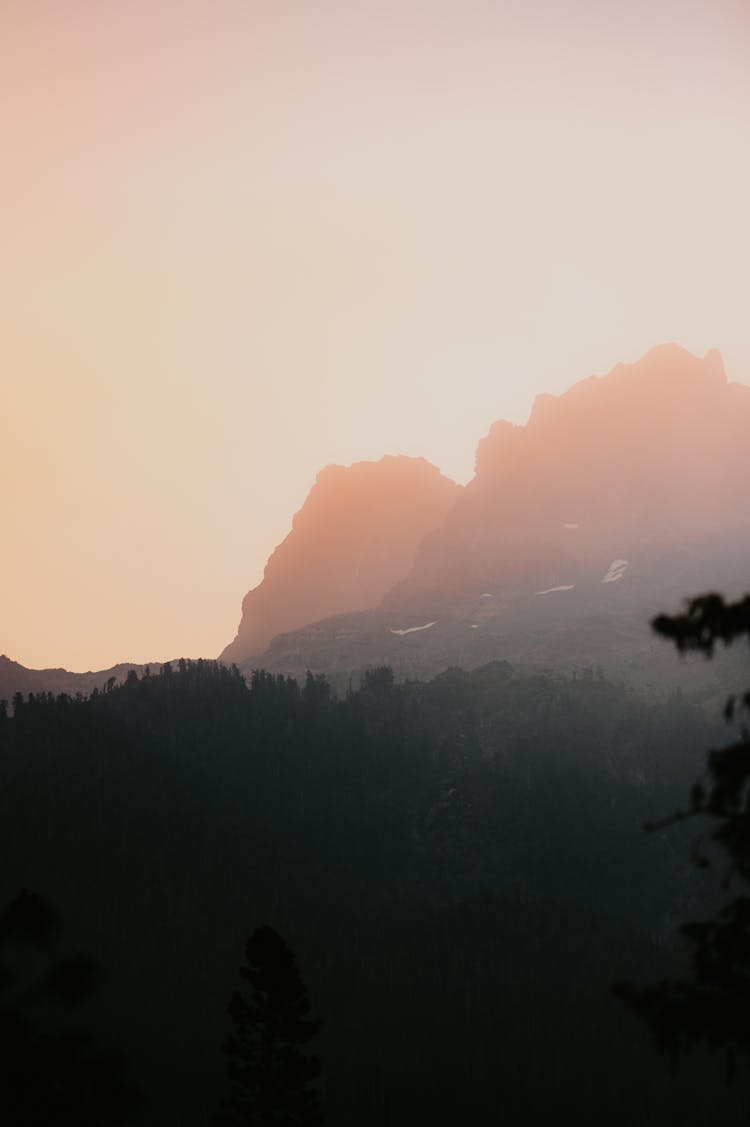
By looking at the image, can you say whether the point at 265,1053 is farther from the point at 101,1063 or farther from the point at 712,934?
the point at 712,934

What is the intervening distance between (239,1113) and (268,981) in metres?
8.92

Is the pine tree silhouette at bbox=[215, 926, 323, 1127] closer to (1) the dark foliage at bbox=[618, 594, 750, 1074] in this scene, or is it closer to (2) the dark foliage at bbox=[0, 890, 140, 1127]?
(2) the dark foliage at bbox=[0, 890, 140, 1127]

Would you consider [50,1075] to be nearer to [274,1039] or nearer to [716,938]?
[716,938]

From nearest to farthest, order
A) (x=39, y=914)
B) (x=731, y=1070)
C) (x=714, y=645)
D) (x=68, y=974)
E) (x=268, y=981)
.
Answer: (x=731, y=1070)
(x=714, y=645)
(x=68, y=974)
(x=39, y=914)
(x=268, y=981)

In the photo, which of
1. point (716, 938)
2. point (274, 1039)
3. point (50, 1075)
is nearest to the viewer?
point (716, 938)

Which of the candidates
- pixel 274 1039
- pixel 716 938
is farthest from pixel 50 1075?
pixel 274 1039

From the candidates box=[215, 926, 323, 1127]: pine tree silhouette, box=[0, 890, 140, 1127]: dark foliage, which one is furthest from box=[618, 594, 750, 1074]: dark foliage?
box=[215, 926, 323, 1127]: pine tree silhouette

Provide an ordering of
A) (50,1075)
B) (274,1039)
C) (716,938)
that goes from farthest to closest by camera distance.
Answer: (274,1039) → (50,1075) → (716,938)

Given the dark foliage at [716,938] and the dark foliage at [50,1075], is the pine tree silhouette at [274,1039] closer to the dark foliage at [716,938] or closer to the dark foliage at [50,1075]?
the dark foliage at [50,1075]

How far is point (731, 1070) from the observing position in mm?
18078

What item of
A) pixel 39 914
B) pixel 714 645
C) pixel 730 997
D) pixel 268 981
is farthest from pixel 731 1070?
pixel 268 981

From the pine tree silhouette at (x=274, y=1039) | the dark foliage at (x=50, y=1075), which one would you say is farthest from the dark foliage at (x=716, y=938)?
the pine tree silhouette at (x=274, y=1039)

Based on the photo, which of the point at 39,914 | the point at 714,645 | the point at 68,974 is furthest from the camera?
the point at 39,914

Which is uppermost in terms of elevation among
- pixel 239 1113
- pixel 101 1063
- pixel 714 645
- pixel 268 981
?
pixel 714 645
